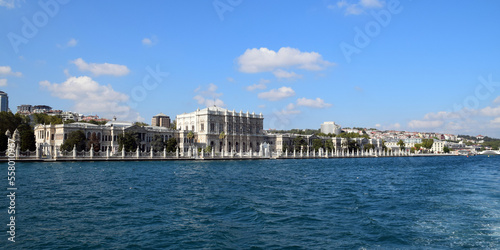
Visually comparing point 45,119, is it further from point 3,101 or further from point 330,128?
point 330,128

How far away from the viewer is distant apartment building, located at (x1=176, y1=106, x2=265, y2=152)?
8369 centimetres

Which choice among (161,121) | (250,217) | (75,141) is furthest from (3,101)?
(250,217)

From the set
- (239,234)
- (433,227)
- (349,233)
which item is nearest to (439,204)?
(433,227)

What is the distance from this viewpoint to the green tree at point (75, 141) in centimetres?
6026

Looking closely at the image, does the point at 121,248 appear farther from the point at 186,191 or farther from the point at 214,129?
the point at 214,129

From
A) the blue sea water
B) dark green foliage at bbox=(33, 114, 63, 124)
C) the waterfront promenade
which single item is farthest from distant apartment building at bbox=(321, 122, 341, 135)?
the blue sea water

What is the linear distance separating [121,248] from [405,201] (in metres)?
13.8

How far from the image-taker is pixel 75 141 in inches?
2403

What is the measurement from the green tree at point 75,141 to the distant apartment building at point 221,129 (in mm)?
19212

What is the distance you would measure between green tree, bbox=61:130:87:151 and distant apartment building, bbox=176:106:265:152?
19.2 metres

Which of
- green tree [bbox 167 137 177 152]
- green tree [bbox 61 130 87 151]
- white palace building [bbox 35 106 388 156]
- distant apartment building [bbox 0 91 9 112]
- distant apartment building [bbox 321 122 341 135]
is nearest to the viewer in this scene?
green tree [bbox 61 130 87 151]

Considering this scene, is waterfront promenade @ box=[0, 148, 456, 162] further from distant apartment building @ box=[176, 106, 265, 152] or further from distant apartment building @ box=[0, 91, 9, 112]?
distant apartment building @ box=[0, 91, 9, 112]

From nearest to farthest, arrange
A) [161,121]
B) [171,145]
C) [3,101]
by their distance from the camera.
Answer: [171,145]
[161,121]
[3,101]

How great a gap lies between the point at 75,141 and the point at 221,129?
3208 centimetres
